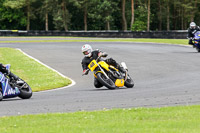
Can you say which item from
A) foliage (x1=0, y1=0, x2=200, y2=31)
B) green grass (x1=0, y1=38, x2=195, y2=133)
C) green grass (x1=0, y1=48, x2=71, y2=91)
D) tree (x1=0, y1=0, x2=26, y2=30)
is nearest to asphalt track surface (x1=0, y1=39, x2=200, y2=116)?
green grass (x1=0, y1=48, x2=71, y2=91)

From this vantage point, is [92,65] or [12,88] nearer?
[12,88]

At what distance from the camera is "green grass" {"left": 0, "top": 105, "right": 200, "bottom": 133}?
7.38 m

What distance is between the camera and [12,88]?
12.4 metres

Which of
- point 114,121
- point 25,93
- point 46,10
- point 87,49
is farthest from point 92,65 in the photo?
point 46,10

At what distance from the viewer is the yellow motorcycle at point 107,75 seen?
14.7 meters

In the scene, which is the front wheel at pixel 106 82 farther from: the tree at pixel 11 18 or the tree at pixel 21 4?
the tree at pixel 11 18

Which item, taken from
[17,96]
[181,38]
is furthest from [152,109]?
[181,38]

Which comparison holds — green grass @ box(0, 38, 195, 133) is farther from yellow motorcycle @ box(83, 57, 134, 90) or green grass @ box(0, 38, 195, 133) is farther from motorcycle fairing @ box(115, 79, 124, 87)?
motorcycle fairing @ box(115, 79, 124, 87)

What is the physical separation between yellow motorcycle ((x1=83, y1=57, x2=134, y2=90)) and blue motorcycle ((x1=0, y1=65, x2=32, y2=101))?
2723 mm

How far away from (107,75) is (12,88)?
3631 mm

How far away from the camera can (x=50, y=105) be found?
35.6ft

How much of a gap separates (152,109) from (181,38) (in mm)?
39641

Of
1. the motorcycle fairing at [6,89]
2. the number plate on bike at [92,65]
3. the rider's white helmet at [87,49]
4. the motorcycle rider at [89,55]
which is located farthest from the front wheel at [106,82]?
the motorcycle fairing at [6,89]

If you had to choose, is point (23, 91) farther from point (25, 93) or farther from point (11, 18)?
point (11, 18)
